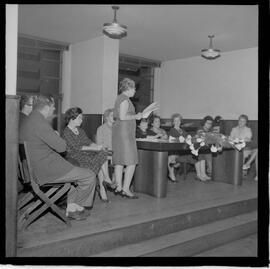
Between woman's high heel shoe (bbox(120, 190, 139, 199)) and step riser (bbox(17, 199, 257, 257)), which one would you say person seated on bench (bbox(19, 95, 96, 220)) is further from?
woman's high heel shoe (bbox(120, 190, 139, 199))

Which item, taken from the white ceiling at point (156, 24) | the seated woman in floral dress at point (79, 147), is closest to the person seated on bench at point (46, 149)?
the seated woman in floral dress at point (79, 147)

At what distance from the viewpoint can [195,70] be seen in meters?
8.91

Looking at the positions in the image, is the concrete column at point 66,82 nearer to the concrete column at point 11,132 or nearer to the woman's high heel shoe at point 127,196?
the woman's high heel shoe at point 127,196

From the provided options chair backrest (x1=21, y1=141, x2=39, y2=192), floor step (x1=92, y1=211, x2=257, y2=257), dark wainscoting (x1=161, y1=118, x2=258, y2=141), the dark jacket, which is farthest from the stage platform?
dark wainscoting (x1=161, y1=118, x2=258, y2=141)

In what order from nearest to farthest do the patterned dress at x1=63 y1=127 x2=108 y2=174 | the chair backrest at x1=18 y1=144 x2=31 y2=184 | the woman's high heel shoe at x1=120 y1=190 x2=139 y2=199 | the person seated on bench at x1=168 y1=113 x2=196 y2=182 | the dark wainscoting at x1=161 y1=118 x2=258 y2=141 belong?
1. the chair backrest at x1=18 y1=144 x2=31 y2=184
2. the patterned dress at x1=63 y1=127 x2=108 y2=174
3. the woman's high heel shoe at x1=120 y1=190 x2=139 y2=199
4. the person seated on bench at x1=168 y1=113 x2=196 y2=182
5. the dark wainscoting at x1=161 y1=118 x2=258 y2=141

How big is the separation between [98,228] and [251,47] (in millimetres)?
6235

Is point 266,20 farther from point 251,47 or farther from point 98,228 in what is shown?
point 251,47

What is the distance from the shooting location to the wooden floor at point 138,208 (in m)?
2.97

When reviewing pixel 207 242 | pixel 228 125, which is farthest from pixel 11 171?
pixel 228 125

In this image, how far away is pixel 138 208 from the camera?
12.6 ft

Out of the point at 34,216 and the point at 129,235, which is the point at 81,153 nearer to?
the point at 34,216

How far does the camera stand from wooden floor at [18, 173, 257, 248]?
297 centimetres

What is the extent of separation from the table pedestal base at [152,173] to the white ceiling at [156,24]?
7.84ft
